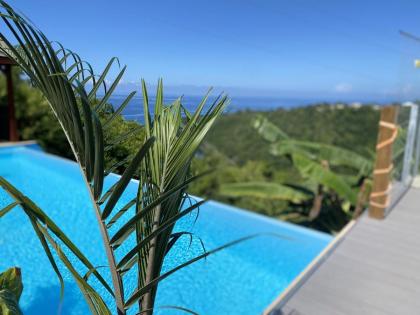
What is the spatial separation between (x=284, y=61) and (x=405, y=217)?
44.3 ft

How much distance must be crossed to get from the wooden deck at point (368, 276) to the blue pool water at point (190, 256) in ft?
1.91

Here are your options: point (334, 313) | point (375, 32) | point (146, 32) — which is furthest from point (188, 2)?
point (375, 32)

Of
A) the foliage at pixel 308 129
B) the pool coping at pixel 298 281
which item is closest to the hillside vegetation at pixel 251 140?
the foliage at pixel 308 129

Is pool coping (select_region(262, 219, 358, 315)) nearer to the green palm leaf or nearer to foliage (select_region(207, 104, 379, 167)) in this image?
the green palm leaf

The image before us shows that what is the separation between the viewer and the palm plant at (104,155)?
936mm

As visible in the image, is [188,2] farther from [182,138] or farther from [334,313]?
[334,313]

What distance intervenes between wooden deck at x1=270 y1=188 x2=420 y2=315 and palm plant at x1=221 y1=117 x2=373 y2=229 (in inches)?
54.1

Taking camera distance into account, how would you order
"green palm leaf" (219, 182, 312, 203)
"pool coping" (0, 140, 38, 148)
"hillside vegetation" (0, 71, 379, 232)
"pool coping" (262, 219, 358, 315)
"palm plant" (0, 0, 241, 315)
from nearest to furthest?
"palm plant" (0, 0, 241, 315), "pool coping" (262, 219, 358, 315), "green palm leaf" (219, 182, 312, 203), "hillside vegetation" (0, 71, 379, 232), "pool coping" (0, 140, 38, 148)

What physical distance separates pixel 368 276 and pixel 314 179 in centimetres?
253

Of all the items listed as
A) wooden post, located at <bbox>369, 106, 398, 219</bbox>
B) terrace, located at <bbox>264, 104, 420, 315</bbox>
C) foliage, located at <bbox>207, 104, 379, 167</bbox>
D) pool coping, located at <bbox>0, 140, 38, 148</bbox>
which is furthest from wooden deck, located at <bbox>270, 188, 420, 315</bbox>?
foliage, located at <bbox>207, 104, 379, 167</bbox>

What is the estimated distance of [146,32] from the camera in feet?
5.19

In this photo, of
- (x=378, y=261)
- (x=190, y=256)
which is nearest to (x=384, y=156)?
(x=378, y=261)

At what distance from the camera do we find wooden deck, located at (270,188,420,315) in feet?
7.69

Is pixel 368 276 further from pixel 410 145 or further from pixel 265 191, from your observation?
pixel 265 191
